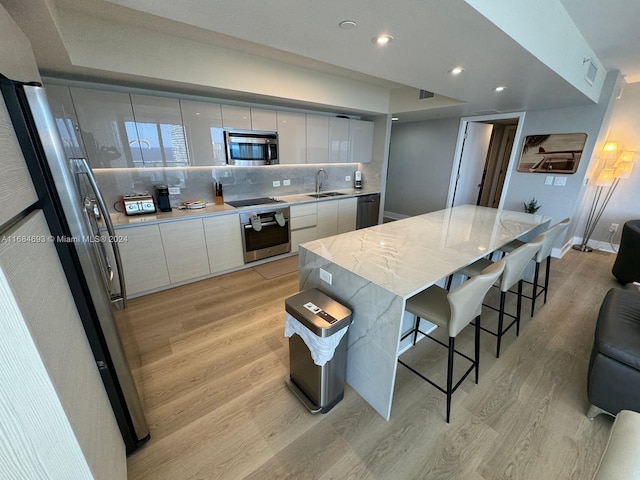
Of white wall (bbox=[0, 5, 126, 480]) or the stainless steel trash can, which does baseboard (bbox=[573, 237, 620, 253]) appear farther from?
white wall (bbox=[0, 5, 126, 480])

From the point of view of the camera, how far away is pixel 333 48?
1799mm

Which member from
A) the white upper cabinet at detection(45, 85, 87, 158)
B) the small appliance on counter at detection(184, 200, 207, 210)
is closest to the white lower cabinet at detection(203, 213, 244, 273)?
the small appliance on counter at detection(184, 200, 207, 210)

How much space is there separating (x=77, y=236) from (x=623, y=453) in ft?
6.48

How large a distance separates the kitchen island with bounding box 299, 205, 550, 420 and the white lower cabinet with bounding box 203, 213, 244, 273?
5.25 ft

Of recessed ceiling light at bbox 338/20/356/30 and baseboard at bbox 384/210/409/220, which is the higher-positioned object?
recessed ceiling light at bbox 338/20/356/30

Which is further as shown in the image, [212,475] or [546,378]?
[546,378]

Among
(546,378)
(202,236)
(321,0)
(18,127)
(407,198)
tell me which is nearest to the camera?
(18,127)

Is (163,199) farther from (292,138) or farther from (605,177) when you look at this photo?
(605,177)

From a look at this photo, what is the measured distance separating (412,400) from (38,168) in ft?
7.43

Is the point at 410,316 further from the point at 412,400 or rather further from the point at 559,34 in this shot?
the point at 559,34

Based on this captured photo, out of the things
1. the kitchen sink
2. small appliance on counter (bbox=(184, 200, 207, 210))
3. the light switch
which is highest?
the light switch

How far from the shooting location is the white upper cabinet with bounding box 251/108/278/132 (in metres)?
3.34

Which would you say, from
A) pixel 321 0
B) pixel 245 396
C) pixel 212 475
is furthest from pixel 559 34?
pixel 212 475

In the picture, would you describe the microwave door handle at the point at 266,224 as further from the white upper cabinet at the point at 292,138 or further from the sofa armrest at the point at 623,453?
the sofa armrest at the point at 623,453
